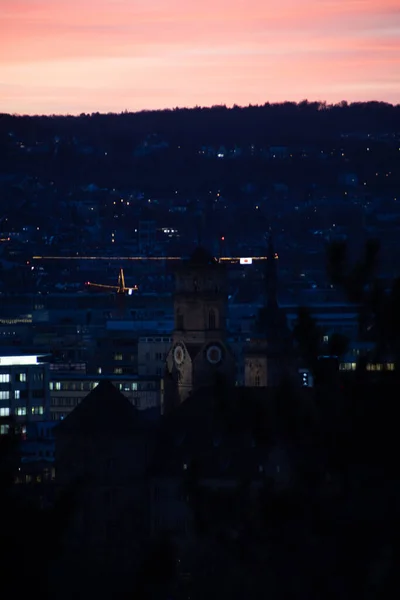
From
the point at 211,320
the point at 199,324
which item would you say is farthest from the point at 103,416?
the point at 211,320

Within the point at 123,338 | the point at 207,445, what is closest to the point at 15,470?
the point at 207,445

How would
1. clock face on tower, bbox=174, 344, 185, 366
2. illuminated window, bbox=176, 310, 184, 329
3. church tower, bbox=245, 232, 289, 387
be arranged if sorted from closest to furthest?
church tower, bbox=245, 232, 289, 387 < clock face on tower, bbox=174, 344, 185, 366 < illuminated window, bbox=176, 310, 184, 329

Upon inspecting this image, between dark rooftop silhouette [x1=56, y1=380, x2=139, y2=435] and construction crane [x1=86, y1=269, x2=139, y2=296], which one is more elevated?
construction crane [x1=86, y1=269, x2=139, y2=296]

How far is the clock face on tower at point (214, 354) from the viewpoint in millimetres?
64625

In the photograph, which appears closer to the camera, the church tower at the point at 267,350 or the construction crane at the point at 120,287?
the church tower at the point at 267,350

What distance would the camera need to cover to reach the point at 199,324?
65688 millimetres

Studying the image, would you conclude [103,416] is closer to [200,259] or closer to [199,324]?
[199,324]

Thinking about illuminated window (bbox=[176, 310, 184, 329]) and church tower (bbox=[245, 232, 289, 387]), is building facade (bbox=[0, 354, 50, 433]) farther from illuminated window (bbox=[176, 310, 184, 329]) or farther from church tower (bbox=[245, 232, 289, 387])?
illuminated window (bbox=[176, 310, 184, 329])

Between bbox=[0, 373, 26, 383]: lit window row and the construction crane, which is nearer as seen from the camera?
bbox=[0, 373, 26, 383]: lit window row

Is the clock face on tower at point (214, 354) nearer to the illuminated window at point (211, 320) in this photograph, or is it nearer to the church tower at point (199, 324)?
the church tower at point (199, 324)

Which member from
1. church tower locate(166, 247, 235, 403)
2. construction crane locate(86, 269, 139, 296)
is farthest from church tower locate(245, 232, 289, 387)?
construction crane locate(86, 269, 139, 296)

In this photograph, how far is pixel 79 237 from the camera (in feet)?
639

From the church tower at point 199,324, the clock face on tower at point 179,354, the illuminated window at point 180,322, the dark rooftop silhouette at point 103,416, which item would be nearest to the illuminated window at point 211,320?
the church tower at point 199,324

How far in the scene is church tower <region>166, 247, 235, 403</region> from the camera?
211 ft
